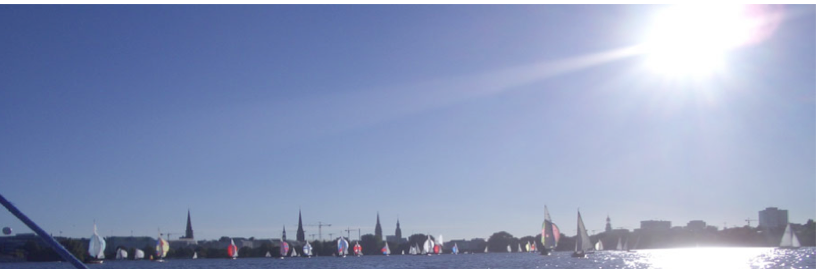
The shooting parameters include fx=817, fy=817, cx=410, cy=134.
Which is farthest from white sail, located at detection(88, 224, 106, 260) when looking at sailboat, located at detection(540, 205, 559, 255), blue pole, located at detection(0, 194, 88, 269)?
blue pole, located at detection(0, 194, 88, 269)

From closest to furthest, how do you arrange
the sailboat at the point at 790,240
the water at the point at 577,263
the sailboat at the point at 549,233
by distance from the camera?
the water at the point at 577,263 → the sailboat at the point at 549,233 → the sailboat at the point at 790,240

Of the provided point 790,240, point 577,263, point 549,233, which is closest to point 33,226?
point 577,263

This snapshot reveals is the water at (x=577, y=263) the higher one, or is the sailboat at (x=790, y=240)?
the sailboat at (x=790, y=240)

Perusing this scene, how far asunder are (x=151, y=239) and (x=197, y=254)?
25.4 m

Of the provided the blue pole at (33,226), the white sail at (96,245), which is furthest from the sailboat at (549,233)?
the blue pole at (33,226)

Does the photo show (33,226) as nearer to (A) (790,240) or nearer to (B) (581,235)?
(B) (581,235)

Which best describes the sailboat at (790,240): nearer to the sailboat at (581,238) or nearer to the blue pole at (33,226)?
the sailboat at (581,238)

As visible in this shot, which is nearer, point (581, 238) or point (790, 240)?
point (581, 238)

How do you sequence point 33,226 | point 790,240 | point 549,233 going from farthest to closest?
point 790,240 < point 549,233 < point 33,226

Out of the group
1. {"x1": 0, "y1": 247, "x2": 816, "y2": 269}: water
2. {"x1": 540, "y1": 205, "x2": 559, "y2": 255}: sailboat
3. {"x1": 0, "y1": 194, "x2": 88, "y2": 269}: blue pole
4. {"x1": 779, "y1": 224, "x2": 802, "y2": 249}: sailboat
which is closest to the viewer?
{"x1": 0, "y1": 194, "x2": 88, "y2": 269}: blue pole

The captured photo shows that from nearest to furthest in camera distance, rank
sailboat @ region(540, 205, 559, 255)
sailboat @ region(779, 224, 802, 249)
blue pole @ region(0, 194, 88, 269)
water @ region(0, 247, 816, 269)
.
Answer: blue pole @ region(0, 194, 88, 269), water @ region(0, 247, 816, 269), sailboat @ region(540, 205, 559, 255), sailboat @ region(779, 224, 802, 249)

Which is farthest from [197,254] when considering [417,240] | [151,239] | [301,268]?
[301,268]

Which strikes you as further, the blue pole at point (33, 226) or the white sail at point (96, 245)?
the white sail at point (96, 245)

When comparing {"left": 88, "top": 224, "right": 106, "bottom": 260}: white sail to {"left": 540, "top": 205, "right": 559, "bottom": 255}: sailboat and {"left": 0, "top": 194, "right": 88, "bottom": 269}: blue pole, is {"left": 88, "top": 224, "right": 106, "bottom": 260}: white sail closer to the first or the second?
{"left": 540, "top": 205, "right": 559, "bottom": 255}: sailboat
